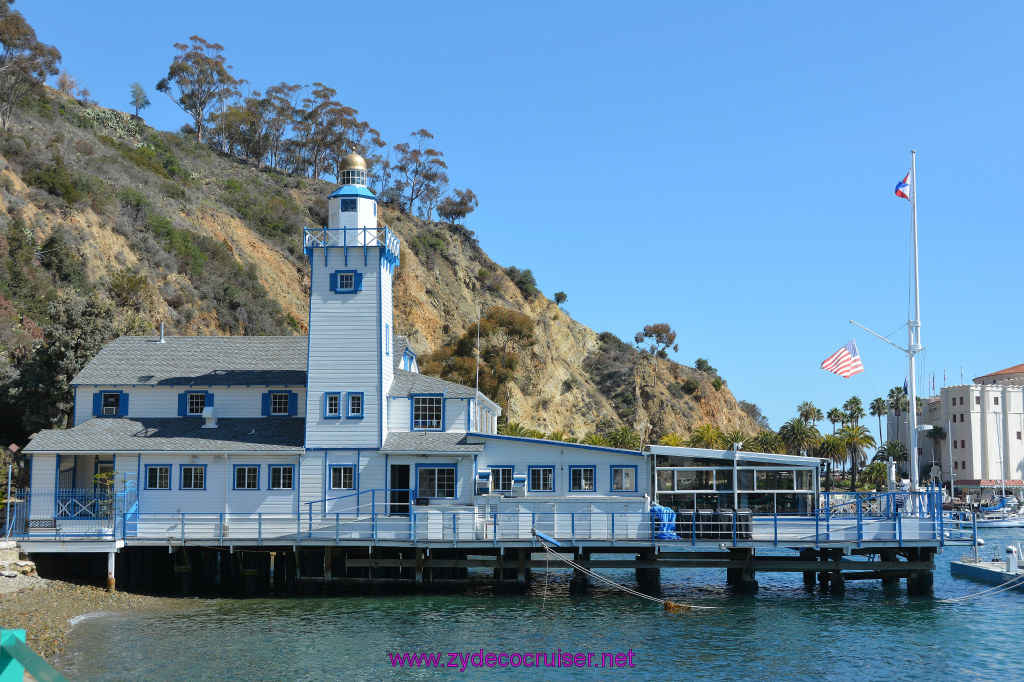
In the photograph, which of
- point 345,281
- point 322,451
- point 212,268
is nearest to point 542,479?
point 322,451

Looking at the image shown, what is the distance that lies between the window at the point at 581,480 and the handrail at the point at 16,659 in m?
30.5

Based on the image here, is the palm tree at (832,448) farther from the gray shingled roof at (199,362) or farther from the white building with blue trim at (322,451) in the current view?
the gray shingled roof at (199,362)

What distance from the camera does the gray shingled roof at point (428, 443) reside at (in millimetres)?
34250

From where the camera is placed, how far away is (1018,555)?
125 ft

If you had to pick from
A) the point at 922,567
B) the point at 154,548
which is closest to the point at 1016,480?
the point at 922,567

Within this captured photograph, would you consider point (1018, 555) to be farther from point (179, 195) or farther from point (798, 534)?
point (179, 195)

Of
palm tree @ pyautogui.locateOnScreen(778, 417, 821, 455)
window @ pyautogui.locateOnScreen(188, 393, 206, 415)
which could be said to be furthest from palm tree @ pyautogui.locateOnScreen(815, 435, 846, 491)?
window @ pyautogui.locateOnScreen(188, 393, 206, 415)

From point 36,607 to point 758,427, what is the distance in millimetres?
105760

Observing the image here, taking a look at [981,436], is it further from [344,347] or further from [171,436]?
[171,436]

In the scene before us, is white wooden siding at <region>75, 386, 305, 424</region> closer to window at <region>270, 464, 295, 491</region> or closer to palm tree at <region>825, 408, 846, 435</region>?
window at <region>270, 464, 295, 491</region>

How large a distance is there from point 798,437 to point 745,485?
60.8 m

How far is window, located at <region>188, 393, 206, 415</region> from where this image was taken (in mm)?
36969

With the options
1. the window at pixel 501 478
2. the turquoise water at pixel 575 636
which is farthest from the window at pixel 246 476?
the window at pixel 501 478

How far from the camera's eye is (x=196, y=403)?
37.1 m
